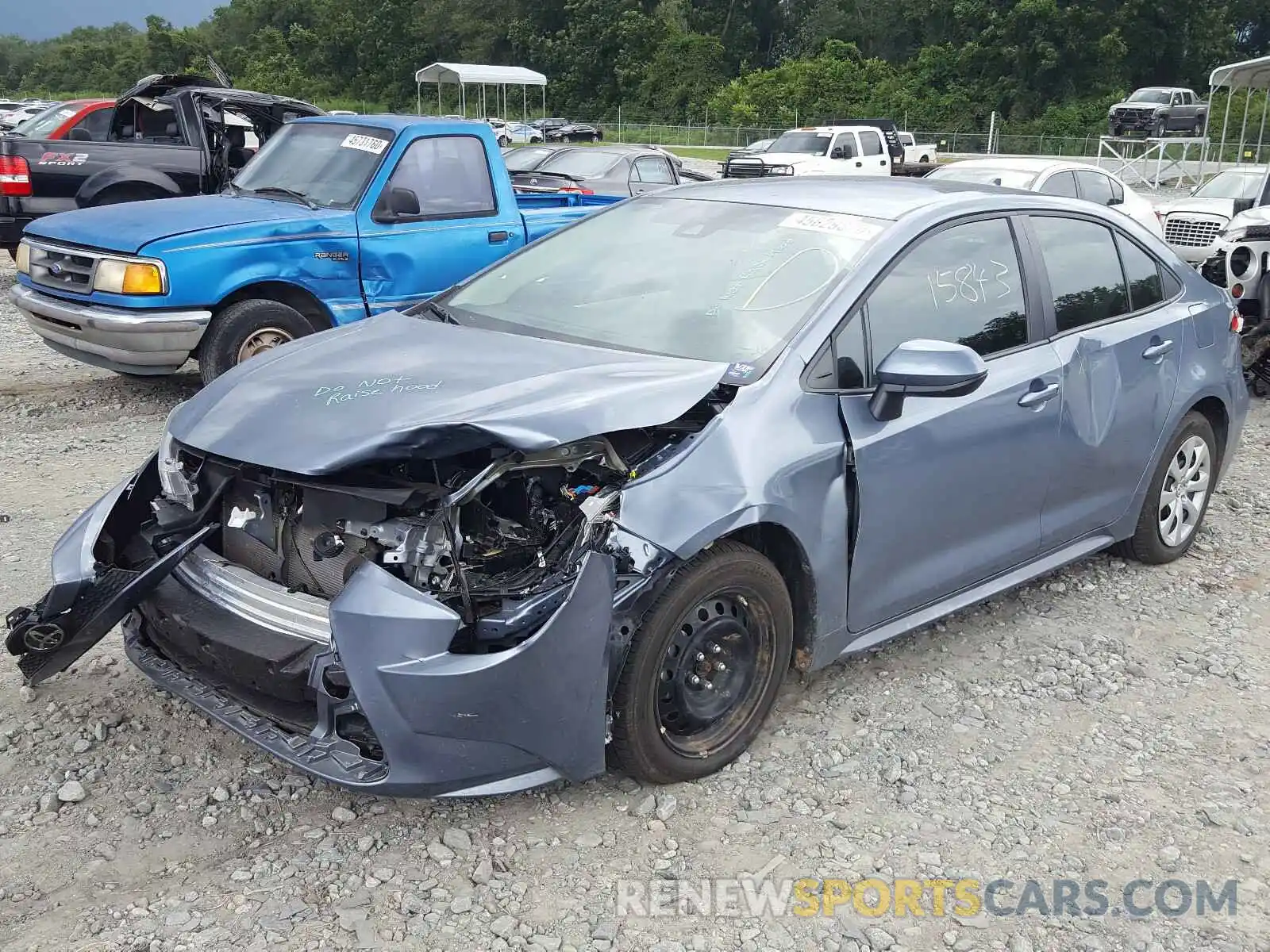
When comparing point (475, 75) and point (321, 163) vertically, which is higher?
point (475, 75)

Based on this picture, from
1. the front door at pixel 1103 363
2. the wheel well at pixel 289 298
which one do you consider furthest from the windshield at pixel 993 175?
the front door at pixel 1103 363

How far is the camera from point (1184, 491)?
5086 millimetres

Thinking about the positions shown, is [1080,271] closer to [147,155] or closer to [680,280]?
[680,280]

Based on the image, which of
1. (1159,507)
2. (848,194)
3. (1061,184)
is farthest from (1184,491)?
(1061,184)

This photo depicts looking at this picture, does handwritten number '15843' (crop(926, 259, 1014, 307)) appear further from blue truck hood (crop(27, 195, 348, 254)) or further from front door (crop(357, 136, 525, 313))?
blue truck hood (crop(27, 195, 348, 254))

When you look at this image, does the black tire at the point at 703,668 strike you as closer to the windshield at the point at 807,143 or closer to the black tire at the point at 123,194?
the black tire at the point at 123,194

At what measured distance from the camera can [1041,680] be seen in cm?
411

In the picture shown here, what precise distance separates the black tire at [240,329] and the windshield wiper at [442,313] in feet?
9.32

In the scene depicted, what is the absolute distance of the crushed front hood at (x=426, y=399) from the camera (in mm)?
2934

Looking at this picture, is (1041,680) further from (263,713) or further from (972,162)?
(972,162)

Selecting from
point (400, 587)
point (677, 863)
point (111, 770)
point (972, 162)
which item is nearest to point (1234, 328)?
point (677, 863)

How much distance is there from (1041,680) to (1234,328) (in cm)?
217

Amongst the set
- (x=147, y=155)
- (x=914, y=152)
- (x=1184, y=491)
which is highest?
(x=914, y=152)

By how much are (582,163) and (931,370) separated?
11.9 m
